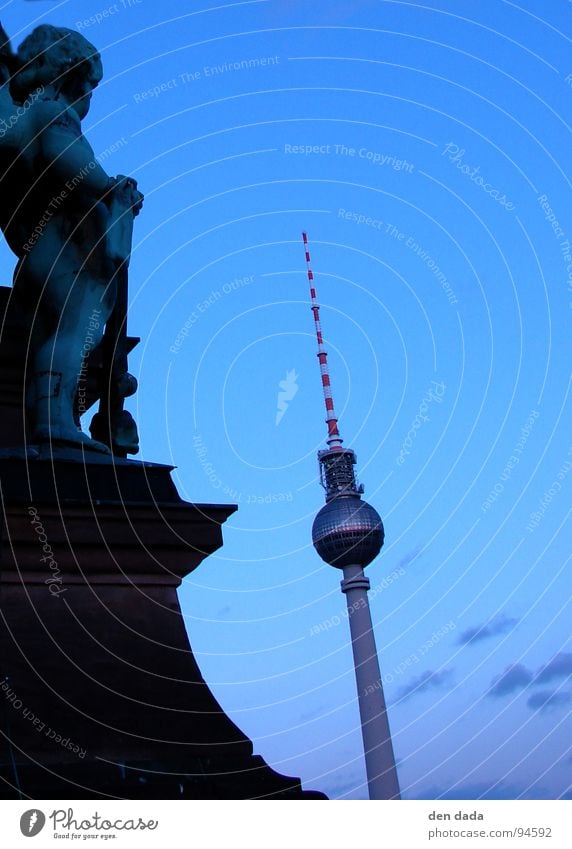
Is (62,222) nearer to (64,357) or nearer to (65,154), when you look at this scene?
(65,154)

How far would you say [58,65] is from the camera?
18.9 ft

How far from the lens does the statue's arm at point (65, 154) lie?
5574 millimetres

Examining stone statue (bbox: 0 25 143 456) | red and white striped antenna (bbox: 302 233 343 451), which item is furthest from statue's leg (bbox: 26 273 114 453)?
red and white striped antenna (bbox: 302 233 343 451)

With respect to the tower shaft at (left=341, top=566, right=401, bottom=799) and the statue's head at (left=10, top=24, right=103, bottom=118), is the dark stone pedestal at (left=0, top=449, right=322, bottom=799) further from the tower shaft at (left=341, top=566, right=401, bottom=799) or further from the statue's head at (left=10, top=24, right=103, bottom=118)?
the tower shaft at (left=341, top=566, right=401, bottom=799)

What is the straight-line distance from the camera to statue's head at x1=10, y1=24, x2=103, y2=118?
5.73 metres

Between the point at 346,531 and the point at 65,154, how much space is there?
61.9m

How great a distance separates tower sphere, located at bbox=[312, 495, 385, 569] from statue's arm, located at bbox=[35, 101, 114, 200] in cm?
6132

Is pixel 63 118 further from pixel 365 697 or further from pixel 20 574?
pixel 365 697

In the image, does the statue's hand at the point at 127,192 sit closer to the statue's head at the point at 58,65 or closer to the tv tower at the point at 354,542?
the statue's head at the point at 58,65

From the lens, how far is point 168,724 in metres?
4.71

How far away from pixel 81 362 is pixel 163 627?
1.42 meters

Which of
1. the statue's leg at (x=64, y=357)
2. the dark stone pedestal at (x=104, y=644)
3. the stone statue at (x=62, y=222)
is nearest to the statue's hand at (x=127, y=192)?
the stone statue at (x=62, y=222)

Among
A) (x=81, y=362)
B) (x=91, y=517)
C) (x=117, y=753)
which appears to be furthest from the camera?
(x=81, y=362)
